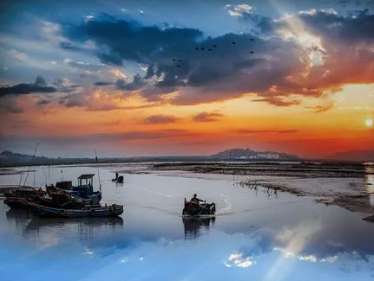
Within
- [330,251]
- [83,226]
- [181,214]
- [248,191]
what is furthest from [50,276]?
[248,191]

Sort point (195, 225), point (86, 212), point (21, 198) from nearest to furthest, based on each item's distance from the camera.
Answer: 1. point (195, 225)
2. point (86, 212)
3. point (21, 198)

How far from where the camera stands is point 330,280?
7113 mm

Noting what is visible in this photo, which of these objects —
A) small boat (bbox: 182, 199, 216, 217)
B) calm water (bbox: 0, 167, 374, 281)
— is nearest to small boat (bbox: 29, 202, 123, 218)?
calm water (bbox: 0, 167, 374, 281)

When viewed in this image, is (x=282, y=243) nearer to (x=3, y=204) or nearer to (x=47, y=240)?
(x=47, y=240)

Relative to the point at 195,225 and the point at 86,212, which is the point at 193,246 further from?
the point at 86,212

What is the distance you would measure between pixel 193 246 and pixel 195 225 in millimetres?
2267

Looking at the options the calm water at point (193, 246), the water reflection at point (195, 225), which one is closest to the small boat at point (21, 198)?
the calm water at point (193, 246)

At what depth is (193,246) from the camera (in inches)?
356

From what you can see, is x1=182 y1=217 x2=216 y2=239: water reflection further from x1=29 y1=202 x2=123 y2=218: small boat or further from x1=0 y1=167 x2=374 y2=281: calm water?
x1=29 y1=202 x2=123 y2=218: small boat

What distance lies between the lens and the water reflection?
10188mm

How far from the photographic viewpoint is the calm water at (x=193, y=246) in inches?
296

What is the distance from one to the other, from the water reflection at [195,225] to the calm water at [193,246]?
22 millimetres

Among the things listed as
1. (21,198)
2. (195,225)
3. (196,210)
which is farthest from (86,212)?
(195,225)

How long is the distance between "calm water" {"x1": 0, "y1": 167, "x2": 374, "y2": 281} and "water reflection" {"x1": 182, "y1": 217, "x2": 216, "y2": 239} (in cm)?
2
